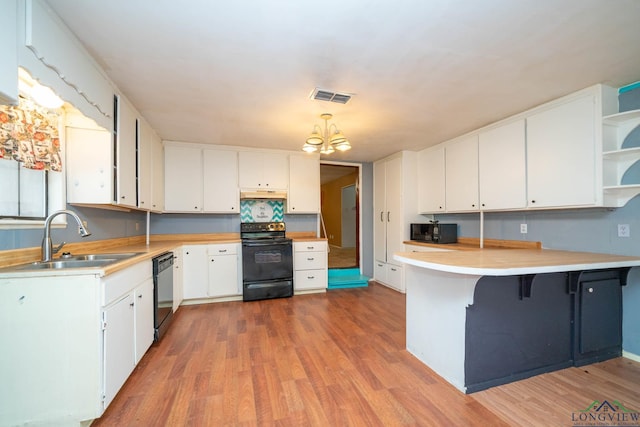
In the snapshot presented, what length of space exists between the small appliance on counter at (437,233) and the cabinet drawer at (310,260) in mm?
1540

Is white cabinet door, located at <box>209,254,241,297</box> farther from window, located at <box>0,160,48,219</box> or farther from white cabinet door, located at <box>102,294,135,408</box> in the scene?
window, located at <box>0,160,48,219</box>

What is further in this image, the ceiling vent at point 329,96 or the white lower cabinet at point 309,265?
the white lower cabinet at point 309,265

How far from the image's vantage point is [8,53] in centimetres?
116

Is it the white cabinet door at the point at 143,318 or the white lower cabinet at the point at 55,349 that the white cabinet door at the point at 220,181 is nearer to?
the white cabinet door at the point at 143,318

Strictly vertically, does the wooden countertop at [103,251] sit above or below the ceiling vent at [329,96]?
below

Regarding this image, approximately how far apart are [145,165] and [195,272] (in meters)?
1.52

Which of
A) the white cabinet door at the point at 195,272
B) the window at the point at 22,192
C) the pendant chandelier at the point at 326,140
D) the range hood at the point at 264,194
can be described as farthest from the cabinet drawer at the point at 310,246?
the window at the point at 22,192

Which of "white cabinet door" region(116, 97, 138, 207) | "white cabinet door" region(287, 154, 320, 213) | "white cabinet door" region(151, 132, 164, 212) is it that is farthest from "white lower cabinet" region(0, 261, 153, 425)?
"white cabinet door" region(287, 154, 320, 213)

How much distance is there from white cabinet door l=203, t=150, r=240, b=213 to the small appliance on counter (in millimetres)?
2848

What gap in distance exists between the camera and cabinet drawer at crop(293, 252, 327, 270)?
4.16 m

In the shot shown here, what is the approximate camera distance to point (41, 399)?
1.43m

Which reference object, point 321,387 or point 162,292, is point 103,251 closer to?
point 162,292

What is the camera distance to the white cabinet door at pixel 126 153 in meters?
2.38

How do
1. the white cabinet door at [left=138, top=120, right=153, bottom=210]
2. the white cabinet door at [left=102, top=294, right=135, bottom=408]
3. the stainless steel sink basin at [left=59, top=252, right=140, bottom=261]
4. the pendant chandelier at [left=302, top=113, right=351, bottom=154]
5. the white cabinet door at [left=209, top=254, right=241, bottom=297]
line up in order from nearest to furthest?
1. the white cabinet door at [left=102, top=294, right=135, bottom=408]
2. the stainless steel sink basin at [left=59, top=252, right=140, bottom=261]
3. the pendant chandelier at [left=302, top=113, right=351, bottom=154]
4. the white cabinet door at [left=138, top=120, right=153, bottom=210]
5. the white cabinet door at [left=209, top=254, right=241, bottom=297]
